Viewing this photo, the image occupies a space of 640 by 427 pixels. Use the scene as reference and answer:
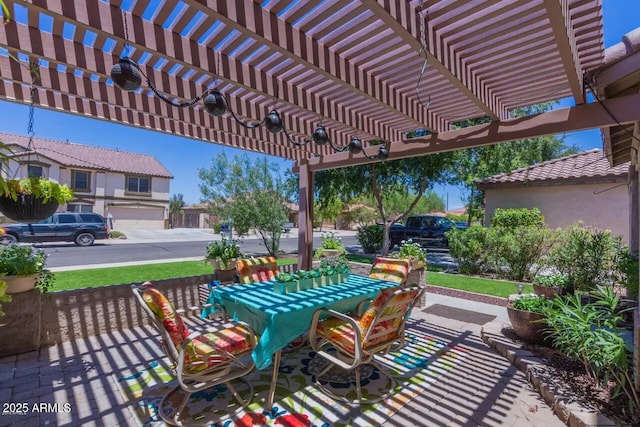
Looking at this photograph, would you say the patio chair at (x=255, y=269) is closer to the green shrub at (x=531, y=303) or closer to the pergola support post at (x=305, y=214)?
the pergola support post at (x=305, y=214)

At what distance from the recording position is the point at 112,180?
21.9 m

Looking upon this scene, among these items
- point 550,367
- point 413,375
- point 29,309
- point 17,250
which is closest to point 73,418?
point 29,309

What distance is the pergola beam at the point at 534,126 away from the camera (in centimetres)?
295

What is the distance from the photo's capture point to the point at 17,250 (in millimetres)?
3420

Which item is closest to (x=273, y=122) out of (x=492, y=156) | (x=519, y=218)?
(x=519, y=218)

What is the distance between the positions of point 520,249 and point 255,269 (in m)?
6.52

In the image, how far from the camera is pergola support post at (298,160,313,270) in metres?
6.16

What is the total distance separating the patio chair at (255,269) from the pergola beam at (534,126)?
2473 millimetres

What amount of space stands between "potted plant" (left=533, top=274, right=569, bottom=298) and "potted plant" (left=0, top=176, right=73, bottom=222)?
262 inches

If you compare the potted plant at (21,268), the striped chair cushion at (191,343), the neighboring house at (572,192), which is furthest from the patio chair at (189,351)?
the neighboring house at (572,192)

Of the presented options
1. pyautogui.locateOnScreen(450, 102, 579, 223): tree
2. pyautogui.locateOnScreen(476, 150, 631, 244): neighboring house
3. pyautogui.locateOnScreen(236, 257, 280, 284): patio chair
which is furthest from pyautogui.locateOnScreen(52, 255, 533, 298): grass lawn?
pyautogui.locateOnScreen(450, 102, 579, 223): tree

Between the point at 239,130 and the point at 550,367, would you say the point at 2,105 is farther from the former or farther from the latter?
the point at 550,367

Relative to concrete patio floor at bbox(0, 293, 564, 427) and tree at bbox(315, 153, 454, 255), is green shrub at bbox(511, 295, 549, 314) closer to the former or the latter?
concrete patio floor at bbox(0, 293, 564, 427)

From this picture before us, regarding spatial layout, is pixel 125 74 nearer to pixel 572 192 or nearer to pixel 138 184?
pixel 572 192
